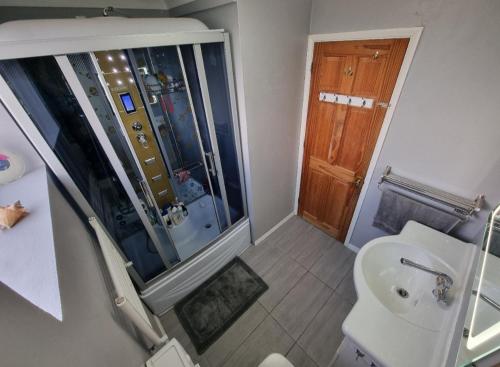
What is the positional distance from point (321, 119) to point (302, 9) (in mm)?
917

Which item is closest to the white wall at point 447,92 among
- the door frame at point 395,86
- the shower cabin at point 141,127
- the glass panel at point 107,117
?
the door frame at point 395,86

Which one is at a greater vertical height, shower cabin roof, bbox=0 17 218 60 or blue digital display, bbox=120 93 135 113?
shower cabin roof, bbox=0 17 218 60

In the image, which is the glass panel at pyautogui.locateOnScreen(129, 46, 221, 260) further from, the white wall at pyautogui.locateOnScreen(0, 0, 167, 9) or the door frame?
the door frame

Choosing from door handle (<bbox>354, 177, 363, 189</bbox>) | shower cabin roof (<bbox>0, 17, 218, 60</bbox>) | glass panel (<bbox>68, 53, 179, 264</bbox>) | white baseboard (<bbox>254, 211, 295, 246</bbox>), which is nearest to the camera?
shower cabin roof (<bbox>0, 17, 218, 60</bbox>)

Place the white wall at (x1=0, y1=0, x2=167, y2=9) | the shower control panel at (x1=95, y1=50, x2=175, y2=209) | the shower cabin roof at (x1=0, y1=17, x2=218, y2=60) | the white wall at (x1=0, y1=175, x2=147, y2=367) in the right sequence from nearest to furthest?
the white wall at (x1=0, y1=175, x2=147, y2=367) < the shower cabin roof at (x1=0, y1=17, x2=218, y2=60) < the white wall at (x1=0, y1=0, x2=167, y2=9) < the shower control panel at (x1=95, y1=50, x2=175, y2=209)

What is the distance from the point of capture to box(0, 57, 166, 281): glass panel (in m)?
1.05

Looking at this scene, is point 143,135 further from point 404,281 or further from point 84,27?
point 404,281

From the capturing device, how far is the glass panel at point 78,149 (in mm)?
1055

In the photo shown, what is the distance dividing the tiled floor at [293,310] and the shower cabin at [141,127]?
0.43 metres

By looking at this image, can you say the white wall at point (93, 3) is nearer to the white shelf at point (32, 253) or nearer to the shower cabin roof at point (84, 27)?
the shower cabin roof at point (84, 27)

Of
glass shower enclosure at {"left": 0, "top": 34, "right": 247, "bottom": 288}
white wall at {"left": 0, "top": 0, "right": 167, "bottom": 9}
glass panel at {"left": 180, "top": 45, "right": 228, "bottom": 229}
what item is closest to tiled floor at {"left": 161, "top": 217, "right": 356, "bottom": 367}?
glass shower enclosure at {"left": 0, "top": 34, "right": 247, "bottom": 288}

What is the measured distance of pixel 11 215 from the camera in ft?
2.17

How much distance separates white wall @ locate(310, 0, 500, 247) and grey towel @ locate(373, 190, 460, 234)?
4.5 inches

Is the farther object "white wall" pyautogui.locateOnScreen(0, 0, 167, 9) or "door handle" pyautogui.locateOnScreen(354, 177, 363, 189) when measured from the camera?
"door handle" pyautogui.locateOnScreen(354, 177, 363, 189)
